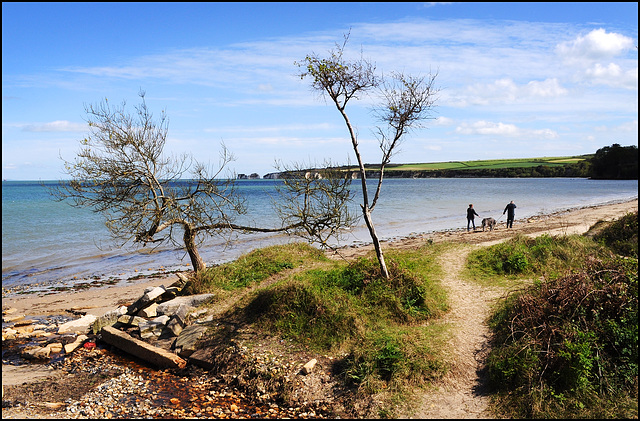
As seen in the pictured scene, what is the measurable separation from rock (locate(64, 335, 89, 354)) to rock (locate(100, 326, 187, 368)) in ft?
1.61

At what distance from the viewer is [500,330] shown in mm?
9250

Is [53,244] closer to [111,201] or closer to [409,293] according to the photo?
[111,201]

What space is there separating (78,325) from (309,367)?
8.48 m

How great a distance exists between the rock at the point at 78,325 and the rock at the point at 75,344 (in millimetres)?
1051

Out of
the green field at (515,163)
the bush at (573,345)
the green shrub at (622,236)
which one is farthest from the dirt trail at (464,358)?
the green field at (515,163)

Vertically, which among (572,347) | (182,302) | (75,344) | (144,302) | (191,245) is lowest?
(75,344)

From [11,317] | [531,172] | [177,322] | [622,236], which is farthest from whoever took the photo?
[531,172]

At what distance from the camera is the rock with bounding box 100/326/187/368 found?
32.1 feet

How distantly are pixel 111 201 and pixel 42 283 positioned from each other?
30.6 ft

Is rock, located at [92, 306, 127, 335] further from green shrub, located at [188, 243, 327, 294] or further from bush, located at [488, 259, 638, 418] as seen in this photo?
bush, located at [488, 259, 638, 418]

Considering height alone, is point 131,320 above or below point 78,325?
above

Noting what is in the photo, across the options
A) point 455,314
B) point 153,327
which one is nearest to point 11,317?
point 153,327

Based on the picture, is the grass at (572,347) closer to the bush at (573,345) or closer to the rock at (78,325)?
the bush at (573,345)

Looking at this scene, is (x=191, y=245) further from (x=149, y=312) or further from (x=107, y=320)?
(x=107, y=320)
